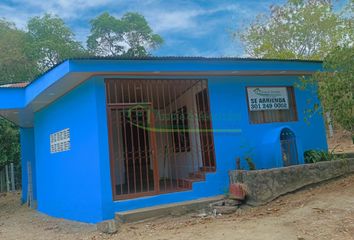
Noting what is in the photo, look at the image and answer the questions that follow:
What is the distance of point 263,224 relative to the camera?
5762mm

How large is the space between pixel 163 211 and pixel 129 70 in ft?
9.30

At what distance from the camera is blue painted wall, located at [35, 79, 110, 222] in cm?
722

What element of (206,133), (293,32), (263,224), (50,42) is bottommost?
(263,224)

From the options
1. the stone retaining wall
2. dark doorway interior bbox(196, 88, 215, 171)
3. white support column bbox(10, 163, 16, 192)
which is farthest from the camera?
white support column bbox(10, 163, 16, 192)

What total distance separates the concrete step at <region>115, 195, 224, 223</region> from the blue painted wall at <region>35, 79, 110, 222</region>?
23.0 inches

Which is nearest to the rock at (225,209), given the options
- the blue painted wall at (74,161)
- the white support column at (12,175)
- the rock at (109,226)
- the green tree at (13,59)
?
the rock at (109,226)

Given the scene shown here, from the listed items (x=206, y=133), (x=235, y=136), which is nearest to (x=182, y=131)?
(x=206, y=133)

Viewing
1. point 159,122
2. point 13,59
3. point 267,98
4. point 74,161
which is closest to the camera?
point 74,161

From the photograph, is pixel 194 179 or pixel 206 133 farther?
pixel 206 133

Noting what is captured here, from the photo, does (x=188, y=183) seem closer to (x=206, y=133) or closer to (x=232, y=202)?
(x=232, y=202)

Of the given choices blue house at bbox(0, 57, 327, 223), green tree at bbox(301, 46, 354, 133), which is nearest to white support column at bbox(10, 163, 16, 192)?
blue house at bbox(0, 57, 327, 223)

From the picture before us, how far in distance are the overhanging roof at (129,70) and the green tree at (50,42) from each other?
16.9 metres

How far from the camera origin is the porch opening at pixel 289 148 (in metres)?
8.22

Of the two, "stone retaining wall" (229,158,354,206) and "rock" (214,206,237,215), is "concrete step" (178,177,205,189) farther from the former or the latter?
"rock" (214,206,237,215)
